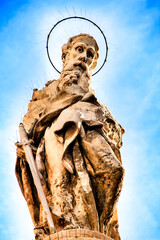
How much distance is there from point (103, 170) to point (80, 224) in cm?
82

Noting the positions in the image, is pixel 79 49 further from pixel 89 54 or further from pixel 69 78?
pixel 69 78

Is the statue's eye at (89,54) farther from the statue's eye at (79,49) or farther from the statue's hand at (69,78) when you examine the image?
the statue's hand at (69,78)

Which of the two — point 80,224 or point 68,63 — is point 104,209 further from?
point 68,63

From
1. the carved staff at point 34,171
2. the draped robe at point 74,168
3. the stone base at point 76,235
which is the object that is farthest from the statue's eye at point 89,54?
the stone base at point 76,235

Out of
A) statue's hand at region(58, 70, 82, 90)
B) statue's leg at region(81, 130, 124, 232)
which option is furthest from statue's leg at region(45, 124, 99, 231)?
statue's hand at region(58, 70, 82, 90)

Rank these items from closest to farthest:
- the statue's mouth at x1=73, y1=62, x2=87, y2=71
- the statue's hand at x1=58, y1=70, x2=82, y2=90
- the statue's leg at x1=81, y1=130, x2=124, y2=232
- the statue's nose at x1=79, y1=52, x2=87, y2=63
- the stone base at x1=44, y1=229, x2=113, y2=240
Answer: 1. the stone base at x1=44, y1=229, x2=113, y2=240
2. the statue's leg at x1=81, y1=130, x2=124, y2=232
3. the statue's hand at x1=58, y1=70, x2=82, y2=90
4. the statue's mouth at x1=73, y1=62, x2=87, y2=71
5. the statue's nose at x1=79, y1=52, x2=87, y2=63

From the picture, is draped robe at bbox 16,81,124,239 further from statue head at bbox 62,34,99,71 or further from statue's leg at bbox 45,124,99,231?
statue head at bbox 62,34,99,71

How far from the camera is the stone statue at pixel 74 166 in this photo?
6.17m

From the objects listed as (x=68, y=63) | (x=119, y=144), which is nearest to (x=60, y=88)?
(x=68, y=63)

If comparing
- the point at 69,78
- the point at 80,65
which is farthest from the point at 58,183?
the point at 80,65

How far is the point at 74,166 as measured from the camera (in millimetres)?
6543

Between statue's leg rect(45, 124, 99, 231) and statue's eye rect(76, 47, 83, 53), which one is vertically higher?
statue's eye rect(76, 47, 83, 53)

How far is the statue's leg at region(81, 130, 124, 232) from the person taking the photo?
6363 mm

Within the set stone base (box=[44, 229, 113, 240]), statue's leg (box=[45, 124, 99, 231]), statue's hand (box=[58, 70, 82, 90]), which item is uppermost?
statue's hand (box=[58, 70, 82, 90])
